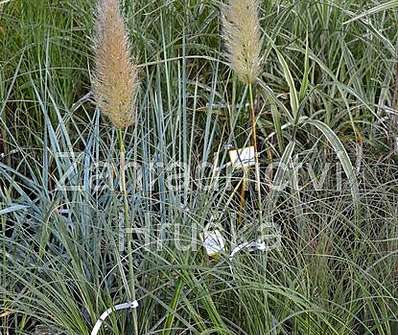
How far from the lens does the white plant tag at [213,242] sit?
1610 mm

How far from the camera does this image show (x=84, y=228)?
1751 mm

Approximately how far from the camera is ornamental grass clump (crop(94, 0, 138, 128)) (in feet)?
4.37

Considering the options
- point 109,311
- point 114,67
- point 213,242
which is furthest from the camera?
point 213,242

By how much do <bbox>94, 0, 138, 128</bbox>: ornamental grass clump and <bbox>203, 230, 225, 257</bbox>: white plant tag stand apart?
37 centimetres

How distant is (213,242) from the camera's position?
5.37 feet

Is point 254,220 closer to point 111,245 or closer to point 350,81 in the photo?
point 111,245

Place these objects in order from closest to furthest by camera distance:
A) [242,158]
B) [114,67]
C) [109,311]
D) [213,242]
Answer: [114,67] < [109,311] < [213,242] < [242,158]

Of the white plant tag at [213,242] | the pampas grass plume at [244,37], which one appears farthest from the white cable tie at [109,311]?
the pampas grass plume at [244,37]

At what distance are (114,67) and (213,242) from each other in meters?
0.48

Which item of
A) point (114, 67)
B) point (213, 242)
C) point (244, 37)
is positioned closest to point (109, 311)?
point (213, 242)

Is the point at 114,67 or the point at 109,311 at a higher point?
the point at 114,67

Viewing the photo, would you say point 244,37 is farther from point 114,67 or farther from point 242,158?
point 242,158

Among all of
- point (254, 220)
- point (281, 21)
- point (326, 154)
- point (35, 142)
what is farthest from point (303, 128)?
point (35, 142)

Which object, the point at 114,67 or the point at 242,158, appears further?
the point at 242,158
